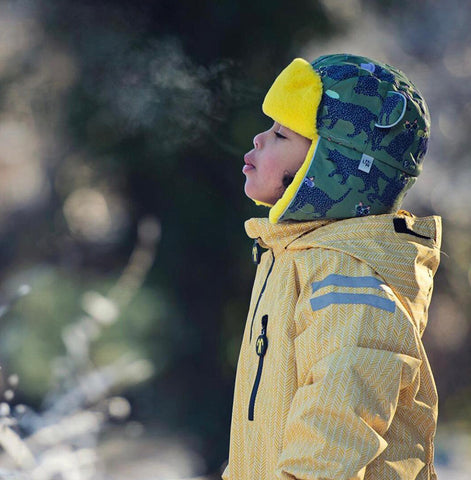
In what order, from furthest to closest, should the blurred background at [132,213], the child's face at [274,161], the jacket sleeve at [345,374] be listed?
1. the blurred background at [132,213]
2. the child's face at [274,161]
3. the jacket sleeve at [345,374]

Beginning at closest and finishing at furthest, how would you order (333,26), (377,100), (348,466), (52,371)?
(348,466)
(377,100)
(52,371)
(333,26)

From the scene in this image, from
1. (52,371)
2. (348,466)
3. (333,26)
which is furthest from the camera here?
(333,26)

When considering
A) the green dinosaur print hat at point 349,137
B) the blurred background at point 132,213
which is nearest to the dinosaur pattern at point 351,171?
the green dinosaur print hat at point 349,137

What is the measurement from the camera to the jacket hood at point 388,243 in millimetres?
957

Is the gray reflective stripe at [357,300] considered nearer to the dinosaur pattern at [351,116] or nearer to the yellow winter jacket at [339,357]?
the yellow winter jacket at [339,357]

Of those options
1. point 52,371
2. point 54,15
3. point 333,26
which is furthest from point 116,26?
point 52,371

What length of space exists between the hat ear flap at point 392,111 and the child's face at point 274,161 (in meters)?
0.11

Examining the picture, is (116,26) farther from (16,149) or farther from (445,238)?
(445,238)

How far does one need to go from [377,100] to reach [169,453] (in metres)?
1.26

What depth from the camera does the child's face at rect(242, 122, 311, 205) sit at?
42.1 inches

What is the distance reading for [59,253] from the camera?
Answer: 1.97m

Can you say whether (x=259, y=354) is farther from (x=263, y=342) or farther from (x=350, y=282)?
(x=350, y=282)

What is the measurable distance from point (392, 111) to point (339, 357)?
1.15ft

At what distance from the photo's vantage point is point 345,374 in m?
0.84
